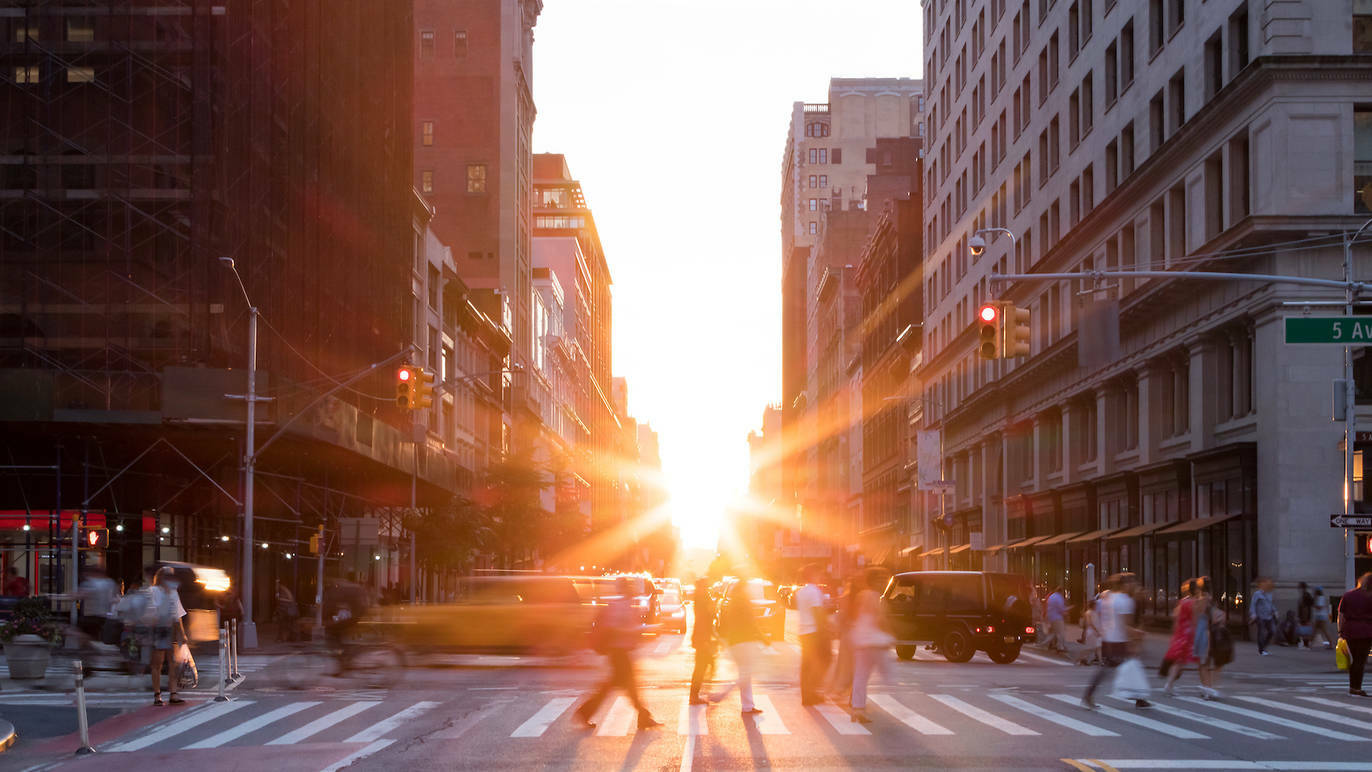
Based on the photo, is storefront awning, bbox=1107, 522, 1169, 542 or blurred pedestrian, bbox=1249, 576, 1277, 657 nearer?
blurred pedestrian, bbox=1249, 576, 1277, 657

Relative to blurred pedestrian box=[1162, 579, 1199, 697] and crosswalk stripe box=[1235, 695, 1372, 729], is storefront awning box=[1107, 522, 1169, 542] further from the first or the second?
crosswalk stripe box=[1235, 695, 1372, 729]

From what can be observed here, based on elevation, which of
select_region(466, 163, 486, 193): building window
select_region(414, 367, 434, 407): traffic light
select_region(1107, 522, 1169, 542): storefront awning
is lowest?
select_region(1107, 522, 1169, 542): storefront awning

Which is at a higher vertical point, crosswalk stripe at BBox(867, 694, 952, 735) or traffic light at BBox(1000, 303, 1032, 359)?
traffic light at BBox(1000, 303, 1032, 359)

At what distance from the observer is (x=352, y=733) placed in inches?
698

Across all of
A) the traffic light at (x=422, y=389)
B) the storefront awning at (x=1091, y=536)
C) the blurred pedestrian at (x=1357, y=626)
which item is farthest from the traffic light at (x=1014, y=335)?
the storefront awning at (x=1091, y=536)

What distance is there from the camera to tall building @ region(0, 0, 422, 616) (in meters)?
41.6

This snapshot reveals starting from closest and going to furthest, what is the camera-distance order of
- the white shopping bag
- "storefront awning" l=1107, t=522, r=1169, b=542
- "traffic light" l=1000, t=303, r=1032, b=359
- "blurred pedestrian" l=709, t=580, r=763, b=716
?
"blurred pedestrian" l=709, t=580, r=763, b=716
the white shopping bag
"traffic light" l=1000, t=303, r=1032, b=359
"storefront awning" l=1107, t=522, r=1169, b=542

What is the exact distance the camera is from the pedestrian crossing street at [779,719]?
57.5 feet

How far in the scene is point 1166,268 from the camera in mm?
45188

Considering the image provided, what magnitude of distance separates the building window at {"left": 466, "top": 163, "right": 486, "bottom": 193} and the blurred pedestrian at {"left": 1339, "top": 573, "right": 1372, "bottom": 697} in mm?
90018

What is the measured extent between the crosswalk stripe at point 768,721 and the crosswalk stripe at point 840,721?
24.4 inches

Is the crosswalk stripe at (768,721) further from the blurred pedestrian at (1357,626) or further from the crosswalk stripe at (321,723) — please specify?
the blurred pedestrian at (1357,626)

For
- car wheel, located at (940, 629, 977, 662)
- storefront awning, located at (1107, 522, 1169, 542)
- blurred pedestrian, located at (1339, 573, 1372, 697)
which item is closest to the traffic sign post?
blurred pedestrian, located at (1339, 573, 1372, 697)

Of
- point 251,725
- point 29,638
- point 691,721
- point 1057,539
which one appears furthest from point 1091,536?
point 251,725
